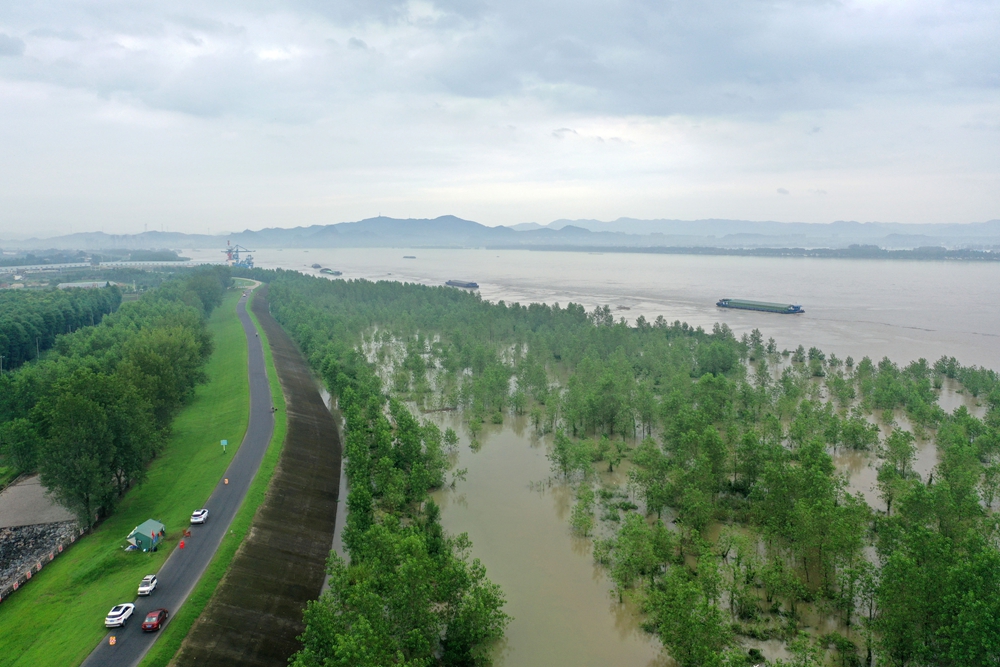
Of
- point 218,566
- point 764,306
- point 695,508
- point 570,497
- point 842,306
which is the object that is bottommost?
point 570,497

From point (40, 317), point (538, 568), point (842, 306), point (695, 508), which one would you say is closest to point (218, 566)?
point (538, 568)

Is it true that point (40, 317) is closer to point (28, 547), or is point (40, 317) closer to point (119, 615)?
point (28, 547)

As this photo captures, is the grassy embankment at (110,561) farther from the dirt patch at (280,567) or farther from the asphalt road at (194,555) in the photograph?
the dirt patch at (280,567)

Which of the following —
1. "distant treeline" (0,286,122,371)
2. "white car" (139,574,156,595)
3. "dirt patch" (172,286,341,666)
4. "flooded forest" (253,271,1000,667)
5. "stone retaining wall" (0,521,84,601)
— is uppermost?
"distant treeline" (0,286,122,371)

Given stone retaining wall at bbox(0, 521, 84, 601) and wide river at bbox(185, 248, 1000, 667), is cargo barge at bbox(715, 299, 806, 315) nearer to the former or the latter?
wide river at bbox(185, 248, 1000, 667)

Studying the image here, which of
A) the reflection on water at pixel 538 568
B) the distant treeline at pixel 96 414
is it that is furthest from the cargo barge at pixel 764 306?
the distant treeline at pixel 96 414

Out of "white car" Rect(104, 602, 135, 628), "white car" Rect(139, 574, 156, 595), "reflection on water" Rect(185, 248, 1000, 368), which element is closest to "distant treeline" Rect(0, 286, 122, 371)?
"white car" Rect(139, 574, 156, 595)
